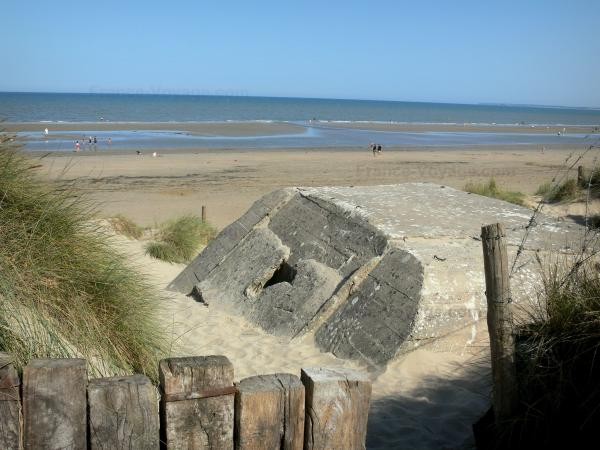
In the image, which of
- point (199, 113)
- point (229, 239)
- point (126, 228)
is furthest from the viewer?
point (199, 113)

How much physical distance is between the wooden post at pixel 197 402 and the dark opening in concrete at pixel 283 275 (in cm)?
396

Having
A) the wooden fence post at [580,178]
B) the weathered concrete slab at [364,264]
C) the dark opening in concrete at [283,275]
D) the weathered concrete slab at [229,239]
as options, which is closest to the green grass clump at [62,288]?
the weathered concrete slab at [364,264]

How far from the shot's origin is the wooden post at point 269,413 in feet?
9.10

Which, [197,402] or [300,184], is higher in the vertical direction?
[197,402]

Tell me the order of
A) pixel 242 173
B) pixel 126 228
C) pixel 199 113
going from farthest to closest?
1. pixel 199 113
2. pixel 242 173
3. pixel 126 228


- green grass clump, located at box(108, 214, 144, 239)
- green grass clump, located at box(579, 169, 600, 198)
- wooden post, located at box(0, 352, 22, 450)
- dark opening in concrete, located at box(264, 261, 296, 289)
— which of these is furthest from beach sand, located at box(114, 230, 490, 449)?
green grass clump, located at box(579, 169, 600, 198)

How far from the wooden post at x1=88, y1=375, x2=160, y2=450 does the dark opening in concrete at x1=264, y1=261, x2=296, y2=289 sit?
4.05 meters

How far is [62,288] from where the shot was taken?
3764 mm

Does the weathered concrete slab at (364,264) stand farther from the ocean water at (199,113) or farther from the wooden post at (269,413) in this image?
the ocean water at (199,113)

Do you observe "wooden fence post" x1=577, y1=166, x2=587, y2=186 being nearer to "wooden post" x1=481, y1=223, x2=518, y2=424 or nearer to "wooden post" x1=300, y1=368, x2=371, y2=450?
"wooden post" x1=481, y1=223, x2=518, y2=424

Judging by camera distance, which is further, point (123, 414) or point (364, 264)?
point (364, 264)

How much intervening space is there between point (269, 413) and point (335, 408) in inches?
11.5

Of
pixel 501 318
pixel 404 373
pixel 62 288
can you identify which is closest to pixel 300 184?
pixel 404 373

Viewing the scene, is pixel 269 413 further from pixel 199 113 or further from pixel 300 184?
pixel 199 113
